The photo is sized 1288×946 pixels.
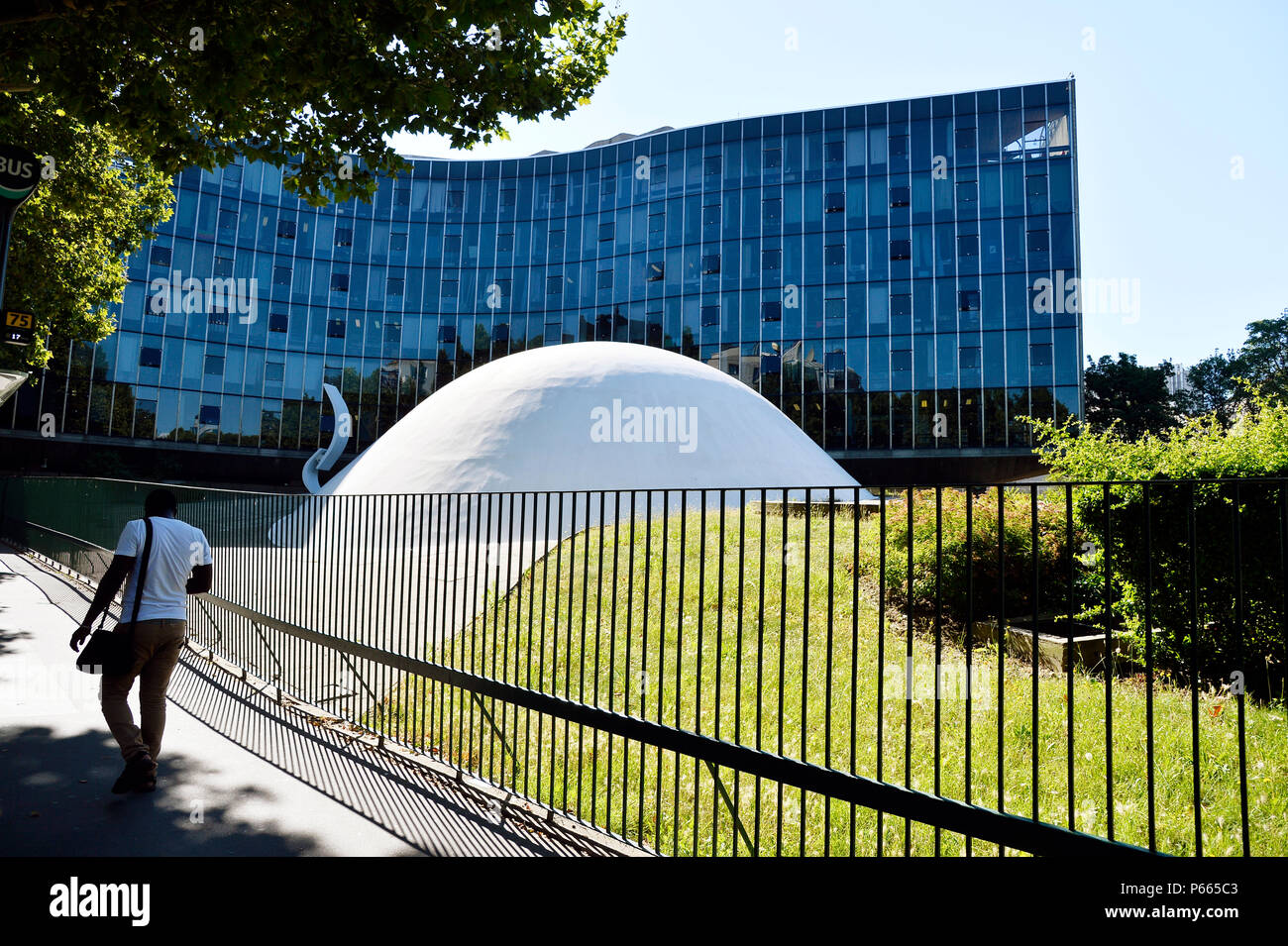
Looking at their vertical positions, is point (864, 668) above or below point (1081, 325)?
below

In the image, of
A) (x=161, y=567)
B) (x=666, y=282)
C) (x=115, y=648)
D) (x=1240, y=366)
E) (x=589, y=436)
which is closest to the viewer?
(x=115, y=648)

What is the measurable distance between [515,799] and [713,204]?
132 feet

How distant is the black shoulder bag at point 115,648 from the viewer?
5.25 meters

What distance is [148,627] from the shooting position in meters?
5.51

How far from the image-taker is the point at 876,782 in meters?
3.51

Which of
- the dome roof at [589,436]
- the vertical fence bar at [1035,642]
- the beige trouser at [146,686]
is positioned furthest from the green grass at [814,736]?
the dome roof at [589,436]

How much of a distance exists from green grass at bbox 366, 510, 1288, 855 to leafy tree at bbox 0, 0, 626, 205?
15.5 ft

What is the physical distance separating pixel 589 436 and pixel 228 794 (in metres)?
14.2

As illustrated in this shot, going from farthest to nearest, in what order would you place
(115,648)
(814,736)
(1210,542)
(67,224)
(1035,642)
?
(67,224) < (1210,542) < (814,736) < (115,648) < (1035,642)

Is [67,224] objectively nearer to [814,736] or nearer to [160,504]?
[160,504]

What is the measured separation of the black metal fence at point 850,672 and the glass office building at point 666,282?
27753 millimetres

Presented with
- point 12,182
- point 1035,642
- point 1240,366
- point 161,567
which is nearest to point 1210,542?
point 1035,642
